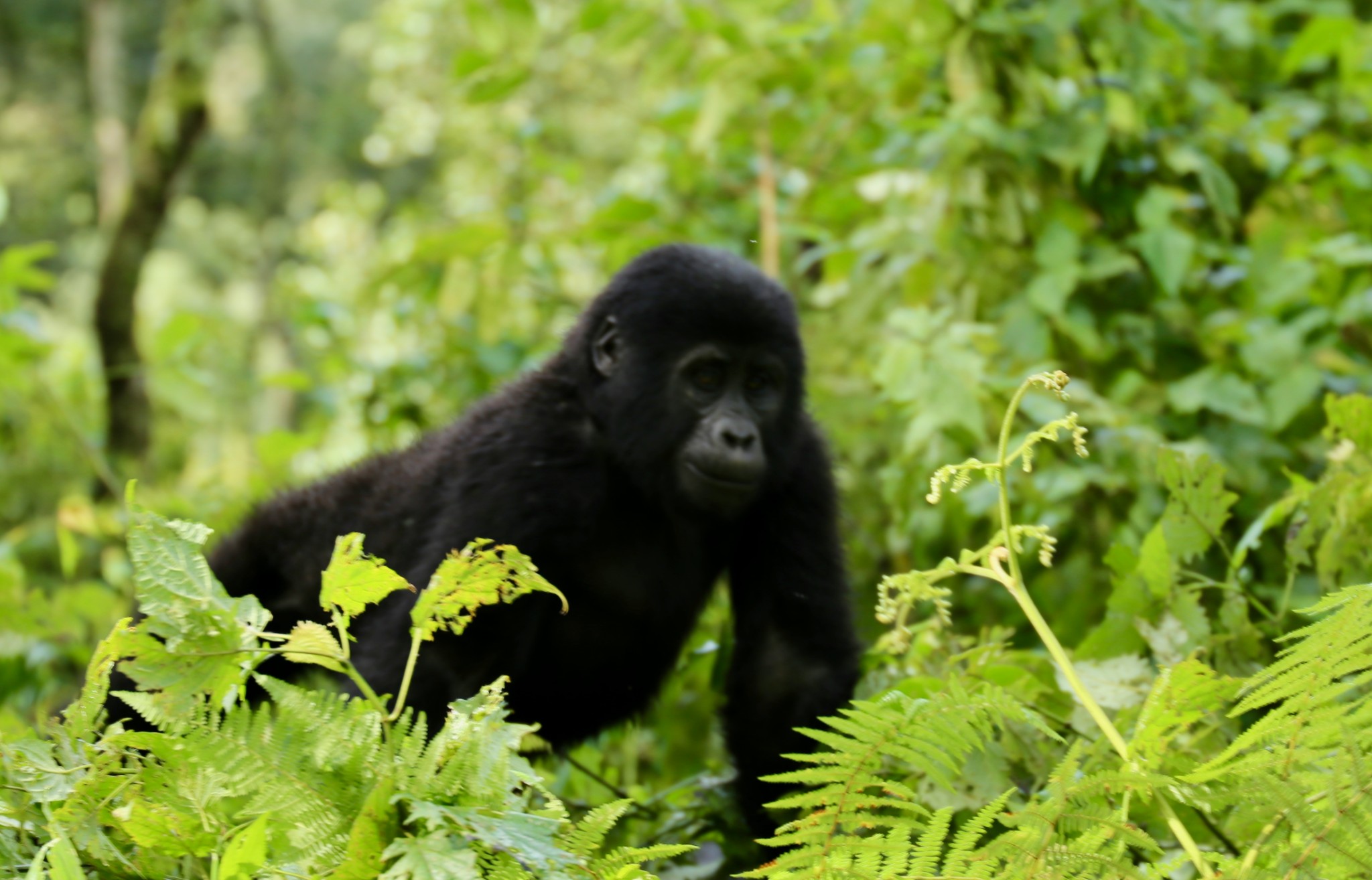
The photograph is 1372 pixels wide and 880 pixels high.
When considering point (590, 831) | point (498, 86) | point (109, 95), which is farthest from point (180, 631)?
point (109, 95)

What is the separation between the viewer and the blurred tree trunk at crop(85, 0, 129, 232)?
802 cm

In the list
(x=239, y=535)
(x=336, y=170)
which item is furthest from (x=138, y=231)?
Result: (x=336, y=170)

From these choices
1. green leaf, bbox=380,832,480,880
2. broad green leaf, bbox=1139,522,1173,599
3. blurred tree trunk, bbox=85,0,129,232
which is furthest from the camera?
blurred tree trunk, bbox=85,0,129,232

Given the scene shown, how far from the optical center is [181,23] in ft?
23.9

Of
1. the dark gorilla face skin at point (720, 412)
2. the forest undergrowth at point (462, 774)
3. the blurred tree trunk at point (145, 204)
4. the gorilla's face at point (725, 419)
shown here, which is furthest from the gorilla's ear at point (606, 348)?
the blurred tree trunk at point (145, 204)

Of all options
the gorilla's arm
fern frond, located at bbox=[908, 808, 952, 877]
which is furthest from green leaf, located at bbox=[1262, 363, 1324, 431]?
fern frond, located at bbox=[908, 808, 952, 877]

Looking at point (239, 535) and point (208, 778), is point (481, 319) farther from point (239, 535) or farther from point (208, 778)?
point (208, 778)

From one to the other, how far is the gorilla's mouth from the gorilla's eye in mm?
225

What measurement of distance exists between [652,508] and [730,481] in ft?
0.83

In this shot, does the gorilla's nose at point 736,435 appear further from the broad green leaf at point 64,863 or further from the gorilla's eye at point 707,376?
the broad green leaf at point 64,863

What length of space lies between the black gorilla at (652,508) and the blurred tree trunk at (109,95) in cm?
572

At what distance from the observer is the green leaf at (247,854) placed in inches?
52.4

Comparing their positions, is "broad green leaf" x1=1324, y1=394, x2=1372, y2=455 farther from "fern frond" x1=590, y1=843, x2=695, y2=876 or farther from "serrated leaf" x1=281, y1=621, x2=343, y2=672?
"serrated leaf" x1=281, y1=621, x2=343, y2=672

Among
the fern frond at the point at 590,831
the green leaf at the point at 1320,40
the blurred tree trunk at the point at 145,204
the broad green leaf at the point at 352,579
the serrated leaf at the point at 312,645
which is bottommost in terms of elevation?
the blurred tree trunk at the point at 145,204
